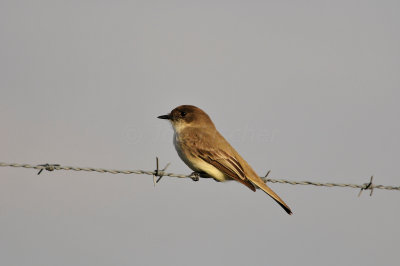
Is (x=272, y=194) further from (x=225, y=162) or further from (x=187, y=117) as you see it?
(x=187, y=117)

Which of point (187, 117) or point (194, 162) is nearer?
point (194, 162)

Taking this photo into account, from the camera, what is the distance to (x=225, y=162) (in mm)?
10523

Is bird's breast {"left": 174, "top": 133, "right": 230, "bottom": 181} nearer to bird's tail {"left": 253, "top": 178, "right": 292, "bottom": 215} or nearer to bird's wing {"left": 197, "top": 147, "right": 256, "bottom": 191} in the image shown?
bird's wing {"left": 197, "top": 147, "right": 256, "bottom": 191}

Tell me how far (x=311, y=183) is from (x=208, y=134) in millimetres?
3127

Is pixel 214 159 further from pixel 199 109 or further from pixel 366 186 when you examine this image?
pixel 366 186

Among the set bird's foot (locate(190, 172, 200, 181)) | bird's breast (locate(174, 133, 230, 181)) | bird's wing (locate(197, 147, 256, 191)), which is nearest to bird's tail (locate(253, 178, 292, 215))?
bird's wing (locate(197, 147, 256, 191))

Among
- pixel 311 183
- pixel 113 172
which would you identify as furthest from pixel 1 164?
pixel 311 183

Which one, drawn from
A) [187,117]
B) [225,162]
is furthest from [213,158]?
[187,117]

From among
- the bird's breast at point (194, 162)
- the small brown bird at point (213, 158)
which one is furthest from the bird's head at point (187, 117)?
the bird's breast at point (194, 162)

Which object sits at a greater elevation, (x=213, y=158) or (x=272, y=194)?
(x=213, y=158)

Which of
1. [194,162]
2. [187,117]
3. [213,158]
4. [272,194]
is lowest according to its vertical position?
[272,194]

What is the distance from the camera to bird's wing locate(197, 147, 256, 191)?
33.6ft

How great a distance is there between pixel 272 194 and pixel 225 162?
102 cm

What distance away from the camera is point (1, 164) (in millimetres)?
6746
